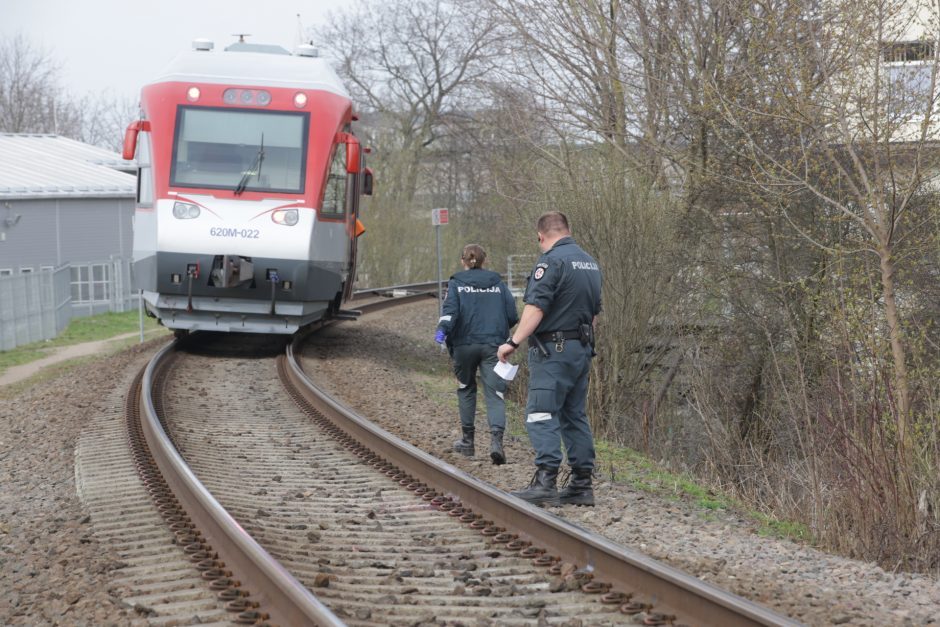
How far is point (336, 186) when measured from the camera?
15.9 m

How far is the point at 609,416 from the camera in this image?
56.7 feet

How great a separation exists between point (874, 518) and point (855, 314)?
11.1 feet

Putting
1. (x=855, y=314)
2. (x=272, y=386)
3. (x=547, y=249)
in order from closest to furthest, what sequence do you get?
1. (x=547, y=249)
2. (x=855, y=314)
3. (x=272, y=386)

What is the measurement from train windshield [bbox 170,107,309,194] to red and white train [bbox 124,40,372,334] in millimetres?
13

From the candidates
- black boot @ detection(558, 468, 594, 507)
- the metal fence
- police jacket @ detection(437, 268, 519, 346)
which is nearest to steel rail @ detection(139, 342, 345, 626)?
black boot @ detection(558, 468, 594, 507)

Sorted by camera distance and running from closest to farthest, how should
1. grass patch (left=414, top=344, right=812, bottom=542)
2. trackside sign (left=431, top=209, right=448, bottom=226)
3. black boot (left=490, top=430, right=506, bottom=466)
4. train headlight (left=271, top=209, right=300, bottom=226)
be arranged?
grass patch (left=414, top=344, right=812, bottom=542) < black boot (left=490, top=430, right=506, bottom=466) < train headlight (left=271, top=209, right=300, bottom=226) < trackside sign (left=431, top=209, right=448, bottom=226)

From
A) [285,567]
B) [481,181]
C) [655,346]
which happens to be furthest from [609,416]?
[481,181]

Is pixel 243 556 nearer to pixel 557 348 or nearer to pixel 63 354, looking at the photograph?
pixel 557 348

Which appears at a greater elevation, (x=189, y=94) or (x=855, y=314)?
(x=189, y=94)

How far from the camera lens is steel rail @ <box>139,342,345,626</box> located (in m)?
4.84

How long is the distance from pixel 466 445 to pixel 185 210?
7.06m

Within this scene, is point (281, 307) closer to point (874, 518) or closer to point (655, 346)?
point (655, 346)

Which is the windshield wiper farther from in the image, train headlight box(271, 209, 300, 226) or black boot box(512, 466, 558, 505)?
black boot box(512, 466, 558, 505)

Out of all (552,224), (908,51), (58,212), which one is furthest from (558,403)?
(58,212)
